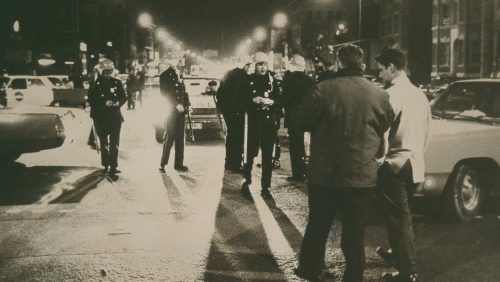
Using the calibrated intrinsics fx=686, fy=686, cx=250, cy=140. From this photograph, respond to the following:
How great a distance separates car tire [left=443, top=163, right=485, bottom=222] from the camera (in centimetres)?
763

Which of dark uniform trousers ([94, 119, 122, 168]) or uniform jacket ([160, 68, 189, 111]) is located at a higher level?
uniform jacket ([160, 68, 189, 111])

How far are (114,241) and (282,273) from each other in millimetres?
2047

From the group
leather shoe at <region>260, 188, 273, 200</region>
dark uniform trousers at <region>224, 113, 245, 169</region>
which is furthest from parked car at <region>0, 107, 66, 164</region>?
leather shoe at <region>260, 188, 273, 200</region>

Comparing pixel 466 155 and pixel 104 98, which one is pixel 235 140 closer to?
pixel 104 98

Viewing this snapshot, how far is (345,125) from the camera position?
4.60m

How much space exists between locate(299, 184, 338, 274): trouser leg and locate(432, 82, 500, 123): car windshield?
4.13 meters

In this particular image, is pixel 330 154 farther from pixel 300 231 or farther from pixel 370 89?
pixel 300 231

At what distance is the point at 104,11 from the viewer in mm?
93688

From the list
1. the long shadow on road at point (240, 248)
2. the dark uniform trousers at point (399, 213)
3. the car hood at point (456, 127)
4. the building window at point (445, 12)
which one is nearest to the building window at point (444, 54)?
the building window at point (445, 12)

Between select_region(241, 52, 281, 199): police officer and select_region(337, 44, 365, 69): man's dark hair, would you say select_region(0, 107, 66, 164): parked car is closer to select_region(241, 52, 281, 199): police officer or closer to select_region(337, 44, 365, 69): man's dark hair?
select_region(241, 52, 281, 199): police officer

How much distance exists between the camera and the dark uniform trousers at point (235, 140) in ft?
40.2

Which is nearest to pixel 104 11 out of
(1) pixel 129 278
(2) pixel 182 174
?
(2) pixel 182 174

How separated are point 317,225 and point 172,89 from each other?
7.54 m

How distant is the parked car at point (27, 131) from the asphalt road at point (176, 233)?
576mm
